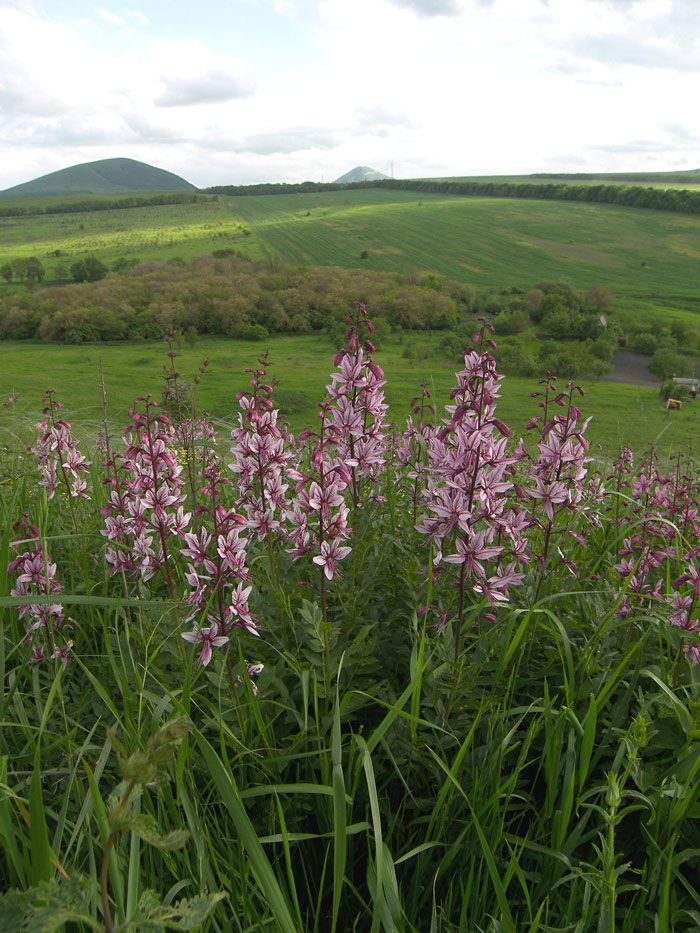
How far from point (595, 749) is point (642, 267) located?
149048 millimetres

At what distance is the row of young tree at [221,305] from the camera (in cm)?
10156

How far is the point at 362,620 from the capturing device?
3.43 m

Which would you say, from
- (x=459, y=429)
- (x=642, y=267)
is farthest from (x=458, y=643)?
(x=642, y=267)

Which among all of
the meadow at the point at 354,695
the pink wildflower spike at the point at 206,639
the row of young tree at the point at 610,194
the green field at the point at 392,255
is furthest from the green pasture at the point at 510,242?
the pink wildflower spike at the point at 206,639

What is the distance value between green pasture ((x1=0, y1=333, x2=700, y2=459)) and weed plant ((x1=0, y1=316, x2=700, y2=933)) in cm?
5459

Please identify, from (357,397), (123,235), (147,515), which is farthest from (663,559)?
(123,235)

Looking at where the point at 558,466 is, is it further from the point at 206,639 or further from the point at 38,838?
the point at 38,838

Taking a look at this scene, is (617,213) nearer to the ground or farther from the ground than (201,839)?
farther from the ground

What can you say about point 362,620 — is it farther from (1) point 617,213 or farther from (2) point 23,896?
(1) point 617,213

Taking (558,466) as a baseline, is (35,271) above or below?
above

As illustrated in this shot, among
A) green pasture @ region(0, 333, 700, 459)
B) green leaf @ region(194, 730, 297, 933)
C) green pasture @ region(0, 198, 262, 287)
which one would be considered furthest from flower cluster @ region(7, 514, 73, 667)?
green pasture @ region(0, 198, 262, 287)

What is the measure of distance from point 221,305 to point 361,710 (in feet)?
356

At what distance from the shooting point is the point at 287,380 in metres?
80.4

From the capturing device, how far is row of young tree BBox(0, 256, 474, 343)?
10156cm
